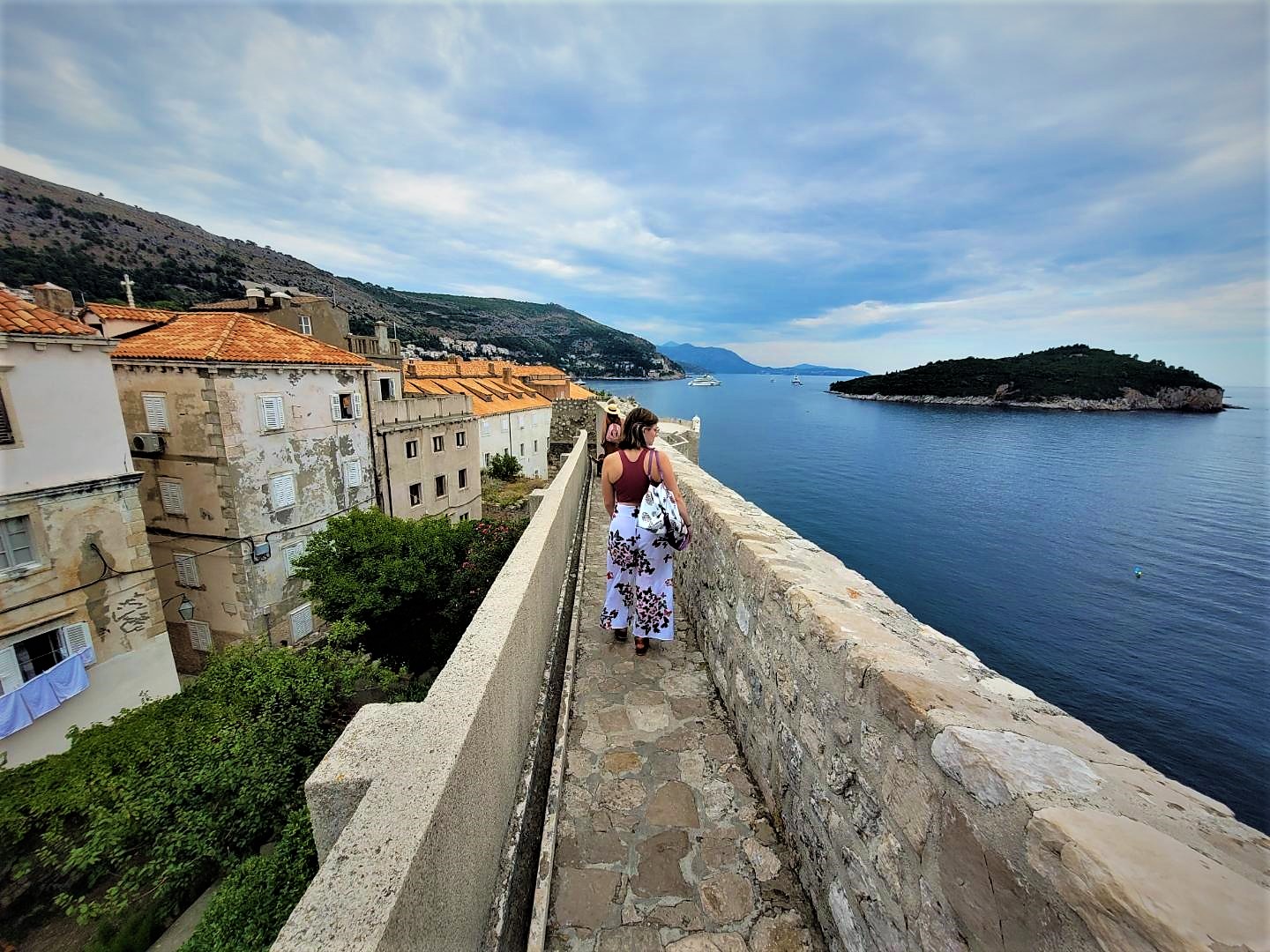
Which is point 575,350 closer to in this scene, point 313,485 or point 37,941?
point 313,485

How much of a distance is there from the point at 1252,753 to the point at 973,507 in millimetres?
24481

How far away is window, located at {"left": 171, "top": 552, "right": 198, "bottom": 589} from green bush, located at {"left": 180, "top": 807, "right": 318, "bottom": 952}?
15.1m

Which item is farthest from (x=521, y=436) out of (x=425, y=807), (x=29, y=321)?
(x=425, y=807)

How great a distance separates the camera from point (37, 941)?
862cm

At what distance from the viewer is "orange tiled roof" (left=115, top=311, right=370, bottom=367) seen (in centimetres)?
1465

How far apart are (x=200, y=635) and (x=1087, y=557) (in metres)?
44.4

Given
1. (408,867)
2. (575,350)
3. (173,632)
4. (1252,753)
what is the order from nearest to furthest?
(408,867) < (173,632) < (1252,753) < (575,350)

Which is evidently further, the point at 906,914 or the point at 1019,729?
the point at 906,914

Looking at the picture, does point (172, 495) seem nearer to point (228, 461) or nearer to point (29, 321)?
point (228, 461)

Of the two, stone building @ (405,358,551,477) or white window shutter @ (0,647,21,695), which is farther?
stone building @ (405,358,551,477)

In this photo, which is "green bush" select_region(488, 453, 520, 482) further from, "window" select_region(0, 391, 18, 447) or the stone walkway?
the stone walkway

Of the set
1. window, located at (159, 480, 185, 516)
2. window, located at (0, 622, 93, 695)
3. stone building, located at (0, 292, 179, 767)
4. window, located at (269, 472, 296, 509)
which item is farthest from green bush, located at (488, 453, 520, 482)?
window, located at (0, 622, 93, 695)

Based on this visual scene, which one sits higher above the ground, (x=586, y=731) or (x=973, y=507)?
(x=586, y=731)

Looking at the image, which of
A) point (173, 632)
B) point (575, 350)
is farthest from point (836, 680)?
point (575, 350)
